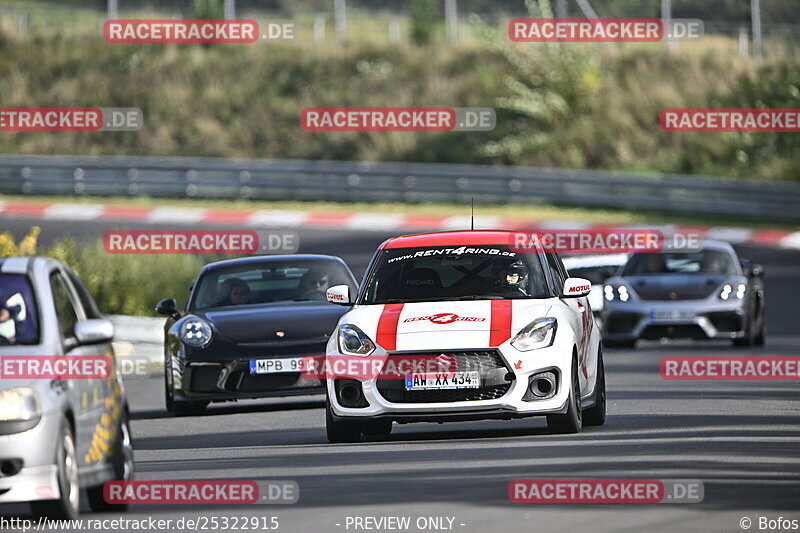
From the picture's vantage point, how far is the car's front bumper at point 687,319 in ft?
71.7

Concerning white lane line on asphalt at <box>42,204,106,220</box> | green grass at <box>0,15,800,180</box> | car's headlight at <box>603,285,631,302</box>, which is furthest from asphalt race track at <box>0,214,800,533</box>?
green grass at <box>0,15,800,180</box>

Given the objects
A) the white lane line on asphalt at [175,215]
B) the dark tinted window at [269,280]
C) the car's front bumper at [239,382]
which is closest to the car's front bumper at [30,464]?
the car's front bumper at [239,382]

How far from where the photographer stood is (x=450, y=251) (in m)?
13.8

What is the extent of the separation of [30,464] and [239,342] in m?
6.96

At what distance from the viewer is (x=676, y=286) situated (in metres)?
22.2

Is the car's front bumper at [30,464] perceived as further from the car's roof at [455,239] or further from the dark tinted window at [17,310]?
the car's roof at [455,239]

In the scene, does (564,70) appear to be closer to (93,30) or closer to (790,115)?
(790,115)

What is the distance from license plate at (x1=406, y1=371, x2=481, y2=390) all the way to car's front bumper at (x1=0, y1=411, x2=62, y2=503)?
4.04m

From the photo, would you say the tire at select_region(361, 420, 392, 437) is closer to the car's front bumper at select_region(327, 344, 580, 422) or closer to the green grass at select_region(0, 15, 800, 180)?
the car's front bumper at select_region(327, 344, 580, 422)

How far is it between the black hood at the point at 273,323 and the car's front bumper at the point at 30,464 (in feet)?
22.5

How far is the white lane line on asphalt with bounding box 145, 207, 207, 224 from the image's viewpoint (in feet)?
121

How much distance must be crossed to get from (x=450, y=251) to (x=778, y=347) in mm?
9680

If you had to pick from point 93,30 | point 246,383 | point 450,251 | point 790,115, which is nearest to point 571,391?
point 450,251

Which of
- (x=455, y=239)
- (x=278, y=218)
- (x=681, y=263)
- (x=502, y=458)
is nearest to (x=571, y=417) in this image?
(x=502, y=458)
